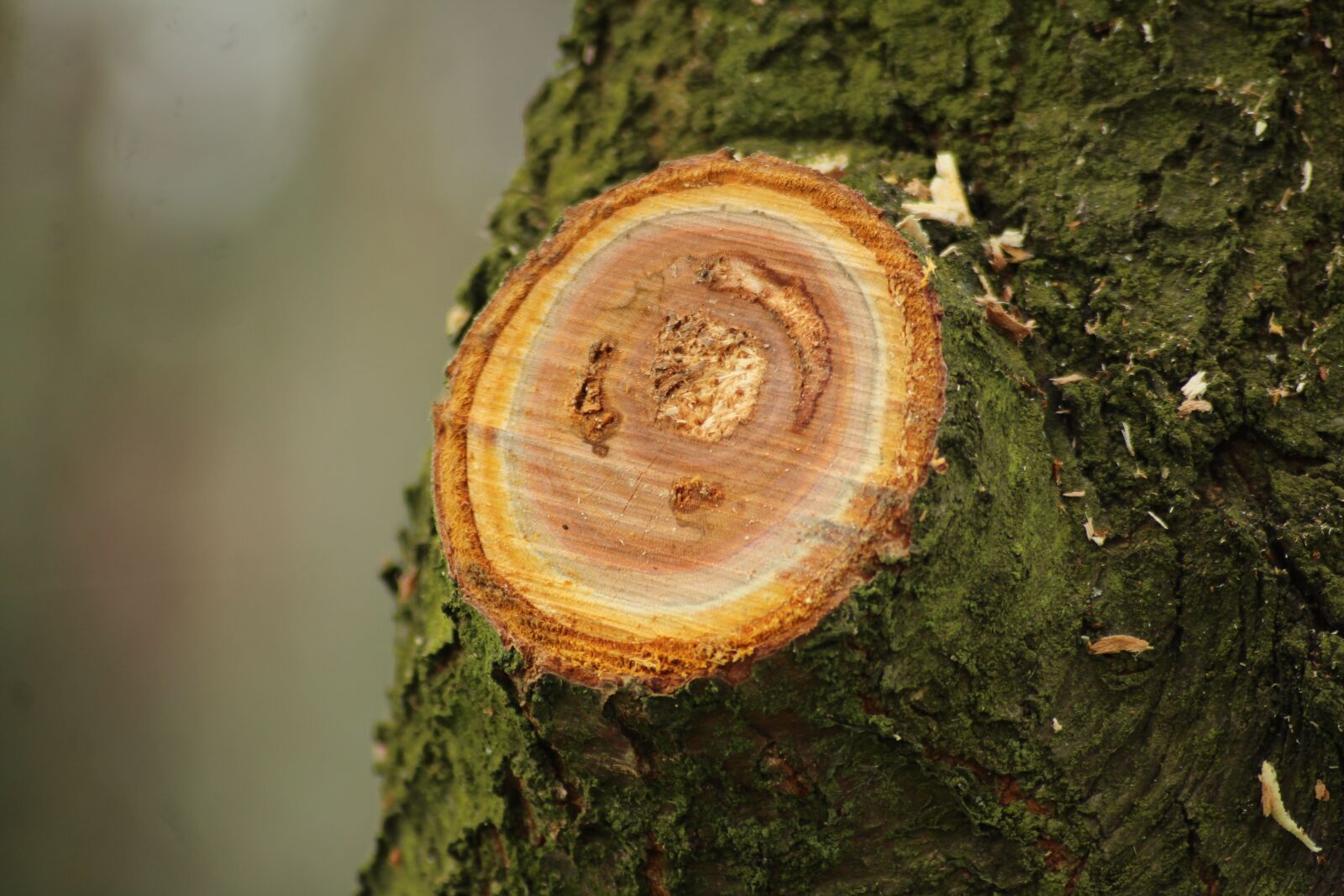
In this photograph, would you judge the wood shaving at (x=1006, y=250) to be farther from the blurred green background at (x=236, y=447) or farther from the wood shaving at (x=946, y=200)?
the blurred green background at (x=236, y=447)

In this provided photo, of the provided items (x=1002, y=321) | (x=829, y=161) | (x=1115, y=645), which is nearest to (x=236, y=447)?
(x=829, y=161)

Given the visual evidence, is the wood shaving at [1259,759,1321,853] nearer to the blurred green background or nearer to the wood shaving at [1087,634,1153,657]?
the wood shaving at [1087,634,1153,657]

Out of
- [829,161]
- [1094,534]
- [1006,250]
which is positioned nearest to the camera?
[1094,534]

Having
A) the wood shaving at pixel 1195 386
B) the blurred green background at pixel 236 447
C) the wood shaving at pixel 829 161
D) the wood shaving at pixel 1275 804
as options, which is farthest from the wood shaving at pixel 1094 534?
the blurred green background at pixel 236 447

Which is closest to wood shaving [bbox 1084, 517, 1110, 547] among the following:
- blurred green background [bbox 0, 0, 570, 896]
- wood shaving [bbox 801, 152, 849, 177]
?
wood shaving [bbox 801, 152, 849, 177]

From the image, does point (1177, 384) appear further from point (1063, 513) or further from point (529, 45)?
point (529, 45)

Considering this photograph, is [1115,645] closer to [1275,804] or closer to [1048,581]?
[1048,581]
